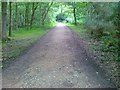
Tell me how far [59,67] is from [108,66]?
6.91ft

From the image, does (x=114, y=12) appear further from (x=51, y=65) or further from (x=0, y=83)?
(x=0, y=83)

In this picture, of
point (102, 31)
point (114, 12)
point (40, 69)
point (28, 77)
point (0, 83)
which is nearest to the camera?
point (0, 83)

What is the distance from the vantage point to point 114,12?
12.8 metres

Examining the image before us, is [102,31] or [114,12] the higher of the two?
[114,12]

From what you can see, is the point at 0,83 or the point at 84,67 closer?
the point at 0,83

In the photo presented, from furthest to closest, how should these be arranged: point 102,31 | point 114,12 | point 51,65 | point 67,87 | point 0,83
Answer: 1. point 102,31
2. point 114,12
3. point 51,65
4. point 0,83
5. point 67,87

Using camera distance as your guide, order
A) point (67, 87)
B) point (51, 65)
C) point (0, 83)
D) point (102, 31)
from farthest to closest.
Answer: point (102, 31), point (51, 65), point (0, 83), point (67, 87)

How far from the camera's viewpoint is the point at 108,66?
10.4m

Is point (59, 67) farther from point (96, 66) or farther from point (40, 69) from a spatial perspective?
point (96, 66)

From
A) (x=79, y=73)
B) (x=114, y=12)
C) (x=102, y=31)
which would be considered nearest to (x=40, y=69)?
(x=79, y=73)

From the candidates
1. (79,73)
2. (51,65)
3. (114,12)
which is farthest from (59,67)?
(114,12)

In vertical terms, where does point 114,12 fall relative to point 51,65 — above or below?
above

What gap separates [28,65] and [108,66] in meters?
3.22

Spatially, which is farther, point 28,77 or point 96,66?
point 96,66
